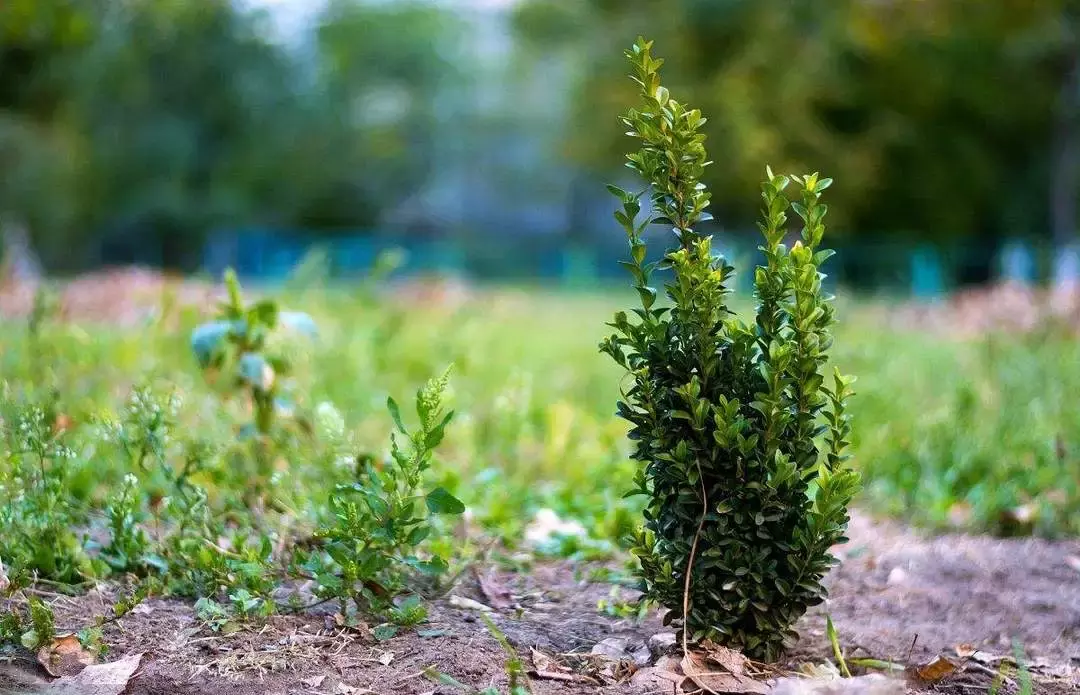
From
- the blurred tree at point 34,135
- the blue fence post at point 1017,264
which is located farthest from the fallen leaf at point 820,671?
the blue fence post at point 1017,264

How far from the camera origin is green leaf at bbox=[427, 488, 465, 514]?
220 cm

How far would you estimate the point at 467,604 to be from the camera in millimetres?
2463

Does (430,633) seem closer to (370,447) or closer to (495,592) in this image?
(495,592)

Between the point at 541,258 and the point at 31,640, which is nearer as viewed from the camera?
the point at 31,640

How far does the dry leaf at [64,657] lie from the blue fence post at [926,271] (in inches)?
809

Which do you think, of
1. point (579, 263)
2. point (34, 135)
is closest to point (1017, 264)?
point (579, 263)

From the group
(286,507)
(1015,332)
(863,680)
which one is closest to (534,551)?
(286,507)

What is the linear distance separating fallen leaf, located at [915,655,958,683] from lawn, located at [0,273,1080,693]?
2 centimetres

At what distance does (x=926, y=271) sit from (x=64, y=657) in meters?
22.2

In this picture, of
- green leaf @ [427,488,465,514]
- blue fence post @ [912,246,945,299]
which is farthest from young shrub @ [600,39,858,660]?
blue fence post @ [912,246,945,299]

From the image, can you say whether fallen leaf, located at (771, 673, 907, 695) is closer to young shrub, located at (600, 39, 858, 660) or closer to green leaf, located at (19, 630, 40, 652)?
young shrub, located at (600, 39, 858, 660)

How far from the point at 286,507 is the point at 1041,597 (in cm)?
213

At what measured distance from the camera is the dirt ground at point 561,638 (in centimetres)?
201

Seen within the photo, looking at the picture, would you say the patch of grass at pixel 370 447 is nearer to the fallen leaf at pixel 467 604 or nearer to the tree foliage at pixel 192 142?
the fallen leaf at pixel 467 604
